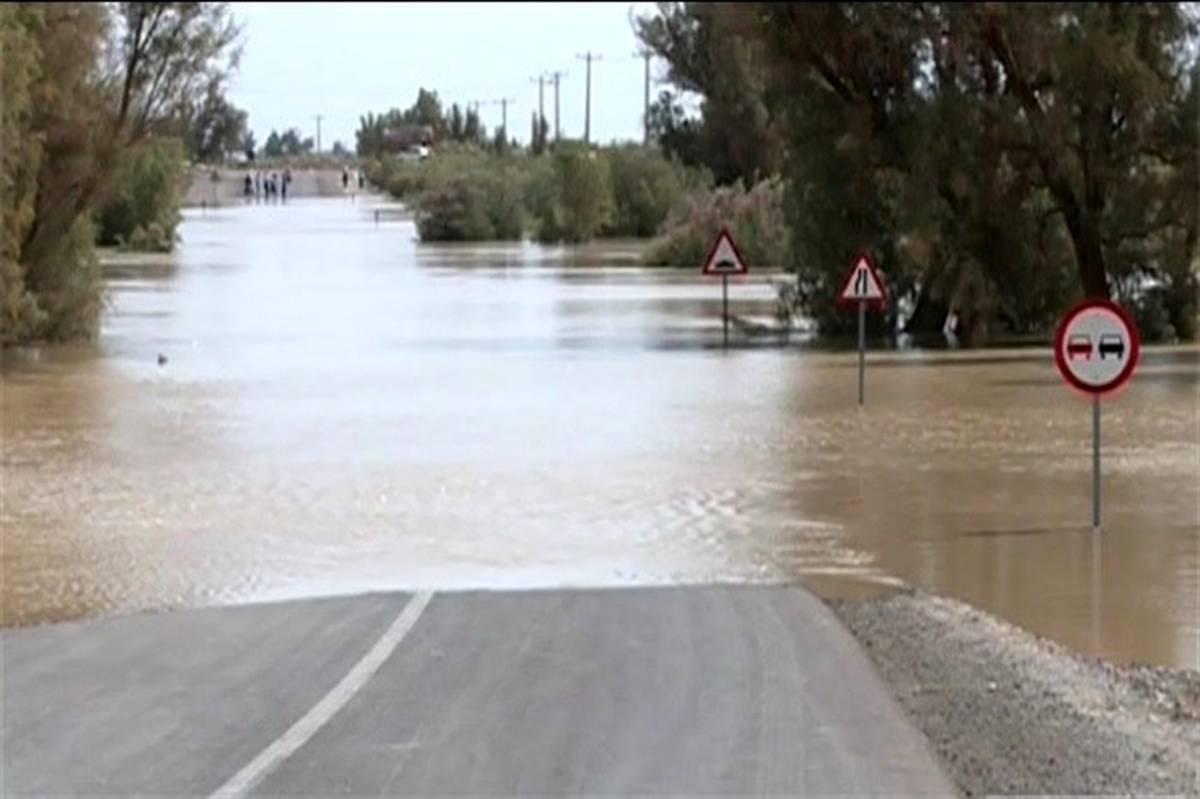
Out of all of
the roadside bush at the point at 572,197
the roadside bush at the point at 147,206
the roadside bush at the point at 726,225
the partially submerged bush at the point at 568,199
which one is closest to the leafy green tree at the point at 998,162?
the roadside bush at the point at 147,206

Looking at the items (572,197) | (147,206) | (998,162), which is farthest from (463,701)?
(572,197)

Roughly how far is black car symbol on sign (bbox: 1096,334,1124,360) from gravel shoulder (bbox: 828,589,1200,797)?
3350mm

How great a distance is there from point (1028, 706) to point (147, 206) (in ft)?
195

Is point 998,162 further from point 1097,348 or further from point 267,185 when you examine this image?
point 1097,348

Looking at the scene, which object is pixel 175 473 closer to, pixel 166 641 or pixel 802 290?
pixel 166 641

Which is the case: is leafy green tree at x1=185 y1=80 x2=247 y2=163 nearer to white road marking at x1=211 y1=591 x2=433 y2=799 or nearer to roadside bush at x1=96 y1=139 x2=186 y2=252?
white road marking at x1=211 y1=591 x2=433 y2=799

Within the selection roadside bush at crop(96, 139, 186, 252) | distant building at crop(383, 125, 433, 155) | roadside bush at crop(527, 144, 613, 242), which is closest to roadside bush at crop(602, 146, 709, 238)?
roadside bush at crop(527, 144, 613, 242)

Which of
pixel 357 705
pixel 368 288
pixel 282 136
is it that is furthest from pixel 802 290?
pixel 357 705

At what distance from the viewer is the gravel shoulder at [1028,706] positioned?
9828 mm

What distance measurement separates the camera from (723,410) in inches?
1133

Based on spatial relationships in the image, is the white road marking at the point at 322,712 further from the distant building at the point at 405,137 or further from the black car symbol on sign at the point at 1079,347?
the black car symbol on sign at the point at 1079,347

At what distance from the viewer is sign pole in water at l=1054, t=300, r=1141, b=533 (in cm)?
1706

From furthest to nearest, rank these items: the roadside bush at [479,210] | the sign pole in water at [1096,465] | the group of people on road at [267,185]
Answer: the roadside bush at [479,210] → the group of people on road at [267,185] → the sign pole in water at [1096,465]

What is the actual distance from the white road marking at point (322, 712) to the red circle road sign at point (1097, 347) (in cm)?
543
